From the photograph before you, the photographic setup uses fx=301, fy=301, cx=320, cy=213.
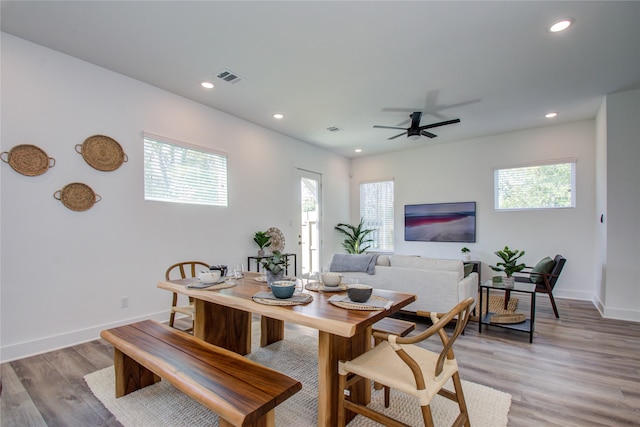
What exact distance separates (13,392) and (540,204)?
7130 mm

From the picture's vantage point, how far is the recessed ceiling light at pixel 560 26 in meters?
2.57

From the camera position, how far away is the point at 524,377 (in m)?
2.43

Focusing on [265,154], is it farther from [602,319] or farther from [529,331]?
[602,319]

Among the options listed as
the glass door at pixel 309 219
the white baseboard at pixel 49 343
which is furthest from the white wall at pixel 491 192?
the white baseboard at pixel 49 343

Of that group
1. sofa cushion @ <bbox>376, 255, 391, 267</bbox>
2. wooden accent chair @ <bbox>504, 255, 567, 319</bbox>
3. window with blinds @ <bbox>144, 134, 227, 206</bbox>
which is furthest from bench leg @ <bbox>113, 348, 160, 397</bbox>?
wooden accent chair @ <bbox>504, 255, 567, 319</bbox>

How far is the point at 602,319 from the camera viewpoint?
3.92m

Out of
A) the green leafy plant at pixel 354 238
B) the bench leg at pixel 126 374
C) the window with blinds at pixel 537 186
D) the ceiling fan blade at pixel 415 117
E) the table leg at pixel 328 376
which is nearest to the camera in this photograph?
the table leg at pixel 328 376

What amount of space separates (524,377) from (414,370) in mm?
1669

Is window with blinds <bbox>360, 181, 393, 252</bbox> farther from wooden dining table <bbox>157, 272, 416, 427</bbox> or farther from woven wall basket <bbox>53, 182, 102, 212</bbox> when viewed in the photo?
woven wall basket <bbox>53, 182, 102, 212</bbox>

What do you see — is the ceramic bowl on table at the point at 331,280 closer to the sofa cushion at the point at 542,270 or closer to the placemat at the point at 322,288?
the placemat at the point at 322,288

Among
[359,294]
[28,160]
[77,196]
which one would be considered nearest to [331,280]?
[359,294]

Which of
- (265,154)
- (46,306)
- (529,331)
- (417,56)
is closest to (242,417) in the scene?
(46,306)

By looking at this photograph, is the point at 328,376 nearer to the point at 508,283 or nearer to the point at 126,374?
the point at 126,374

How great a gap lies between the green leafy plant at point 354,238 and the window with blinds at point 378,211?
17 centimetres
